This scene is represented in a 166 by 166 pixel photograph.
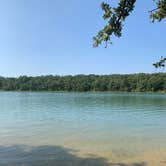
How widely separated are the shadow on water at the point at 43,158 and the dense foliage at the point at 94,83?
116831mm

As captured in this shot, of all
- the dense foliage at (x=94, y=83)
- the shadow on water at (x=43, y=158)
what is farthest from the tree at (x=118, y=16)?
the dense foliage at (x=94, y=83)

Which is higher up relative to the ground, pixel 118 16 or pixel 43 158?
pixel 118 16

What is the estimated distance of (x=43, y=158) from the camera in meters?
12.8

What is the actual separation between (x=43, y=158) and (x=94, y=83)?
490ft

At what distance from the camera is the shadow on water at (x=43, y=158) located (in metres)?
12.0

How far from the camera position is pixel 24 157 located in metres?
13.0

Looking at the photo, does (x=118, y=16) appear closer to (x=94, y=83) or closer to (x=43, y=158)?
(x=43, y=158)

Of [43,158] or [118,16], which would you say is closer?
[118,16]

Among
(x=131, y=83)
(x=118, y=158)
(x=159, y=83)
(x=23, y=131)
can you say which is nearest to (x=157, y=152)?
(x=118, y=158)

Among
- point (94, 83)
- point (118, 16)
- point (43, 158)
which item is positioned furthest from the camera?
point (94, 83)

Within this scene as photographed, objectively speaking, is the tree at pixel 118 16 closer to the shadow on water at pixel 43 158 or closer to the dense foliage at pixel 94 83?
the shadow on water at pixel 43 158

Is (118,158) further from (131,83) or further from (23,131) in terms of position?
(131,83)

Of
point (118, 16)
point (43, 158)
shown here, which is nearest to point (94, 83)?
point (43, 158)

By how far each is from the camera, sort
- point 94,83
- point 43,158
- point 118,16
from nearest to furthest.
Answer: point 118,16 → point 43,158 → point 94,83
